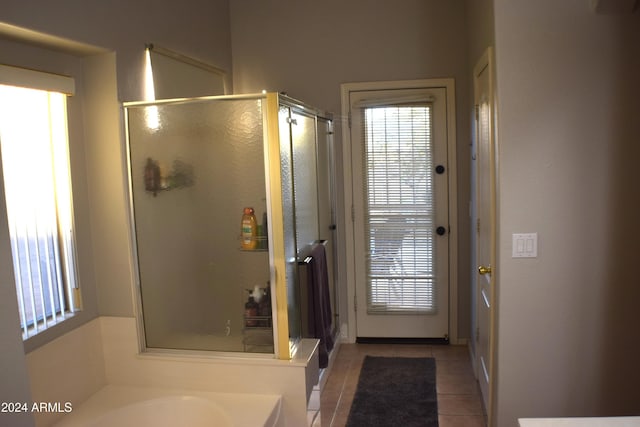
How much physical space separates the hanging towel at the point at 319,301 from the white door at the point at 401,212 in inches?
34.2

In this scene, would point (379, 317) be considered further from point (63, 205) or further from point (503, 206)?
point (63, 205)

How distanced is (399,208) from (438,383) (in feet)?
4.38

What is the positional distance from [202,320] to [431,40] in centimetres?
267

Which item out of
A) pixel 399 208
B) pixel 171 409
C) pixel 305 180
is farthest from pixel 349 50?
pixel 171 409

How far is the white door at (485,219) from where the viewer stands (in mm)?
2605

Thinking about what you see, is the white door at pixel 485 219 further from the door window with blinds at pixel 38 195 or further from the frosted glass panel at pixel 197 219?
the door window with blinds at pixel 38 195

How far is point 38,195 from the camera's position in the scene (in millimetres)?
2311

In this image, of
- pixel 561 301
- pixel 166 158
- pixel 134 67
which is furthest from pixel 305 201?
pixel 561 301

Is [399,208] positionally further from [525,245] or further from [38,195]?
[38,195]

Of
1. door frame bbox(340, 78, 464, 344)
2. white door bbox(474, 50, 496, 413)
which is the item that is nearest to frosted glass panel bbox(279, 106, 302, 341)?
white door bbox(474, 50, 496, 413)

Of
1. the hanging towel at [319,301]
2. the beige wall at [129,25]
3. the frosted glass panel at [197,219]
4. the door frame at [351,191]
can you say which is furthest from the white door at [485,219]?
the beige wall at [129,25]

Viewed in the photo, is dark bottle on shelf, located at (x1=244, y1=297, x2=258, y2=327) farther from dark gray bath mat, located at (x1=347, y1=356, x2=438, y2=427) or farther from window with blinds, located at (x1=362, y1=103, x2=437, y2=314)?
window with blinds, located at (x1=362, y1=103, x2=437, y2=314)

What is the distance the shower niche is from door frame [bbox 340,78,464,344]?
1511 millimetres

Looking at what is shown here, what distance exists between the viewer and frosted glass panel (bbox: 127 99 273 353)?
2.55m
